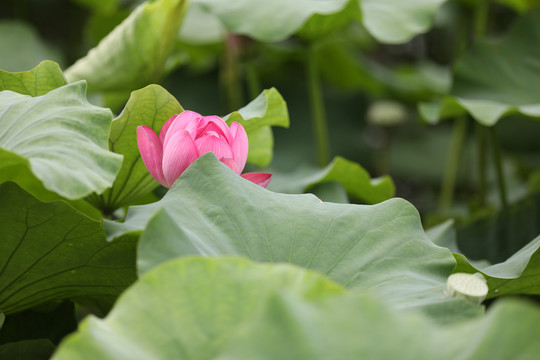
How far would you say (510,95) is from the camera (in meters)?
1.37

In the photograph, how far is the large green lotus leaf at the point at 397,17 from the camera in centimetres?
127

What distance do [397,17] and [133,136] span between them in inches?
28.1

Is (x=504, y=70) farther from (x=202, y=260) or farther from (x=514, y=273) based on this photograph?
(x=202, y=260)

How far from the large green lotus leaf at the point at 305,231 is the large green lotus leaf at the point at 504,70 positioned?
682 millimetres

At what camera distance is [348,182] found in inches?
42.6

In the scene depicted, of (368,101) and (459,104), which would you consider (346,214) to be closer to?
(459,104)

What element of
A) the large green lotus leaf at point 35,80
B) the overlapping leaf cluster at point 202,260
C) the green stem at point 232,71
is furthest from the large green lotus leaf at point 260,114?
the green stem at point 232,71

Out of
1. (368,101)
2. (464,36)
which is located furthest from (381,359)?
(368,101)

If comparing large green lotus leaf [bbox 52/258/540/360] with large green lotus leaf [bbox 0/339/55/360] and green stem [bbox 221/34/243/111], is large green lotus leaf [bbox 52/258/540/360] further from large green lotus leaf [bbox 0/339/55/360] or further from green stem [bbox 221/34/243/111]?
green stem [bbox 221/34/243/111]

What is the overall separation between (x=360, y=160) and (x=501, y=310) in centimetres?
171

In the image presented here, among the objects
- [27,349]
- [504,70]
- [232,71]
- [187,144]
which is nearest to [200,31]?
[232,71]

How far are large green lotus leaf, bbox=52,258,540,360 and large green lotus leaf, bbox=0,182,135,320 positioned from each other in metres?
0.21

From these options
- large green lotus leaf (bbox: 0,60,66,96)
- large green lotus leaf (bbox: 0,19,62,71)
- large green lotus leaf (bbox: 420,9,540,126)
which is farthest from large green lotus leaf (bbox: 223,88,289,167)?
large green lotus leaf (bbox: 0,19,62,71)

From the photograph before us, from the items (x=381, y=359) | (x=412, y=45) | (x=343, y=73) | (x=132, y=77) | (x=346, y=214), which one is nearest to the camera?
(x=381, y=359)
